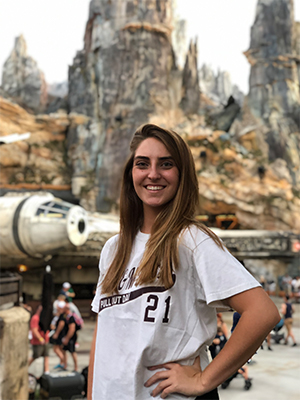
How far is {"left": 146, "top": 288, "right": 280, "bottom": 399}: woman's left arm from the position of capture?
1.56m

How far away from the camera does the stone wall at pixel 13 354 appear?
16.8 ft

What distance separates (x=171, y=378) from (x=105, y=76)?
31616mm

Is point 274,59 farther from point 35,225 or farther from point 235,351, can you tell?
point 235,351

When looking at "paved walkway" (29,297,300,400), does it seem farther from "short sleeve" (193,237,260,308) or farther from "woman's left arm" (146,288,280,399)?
"short sleeve" (193,237,260,308)

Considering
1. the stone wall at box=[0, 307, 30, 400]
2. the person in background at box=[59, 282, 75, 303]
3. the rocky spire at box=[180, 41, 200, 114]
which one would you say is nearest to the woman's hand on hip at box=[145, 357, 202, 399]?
the stone wall at box=[0, 307, 30, 400]

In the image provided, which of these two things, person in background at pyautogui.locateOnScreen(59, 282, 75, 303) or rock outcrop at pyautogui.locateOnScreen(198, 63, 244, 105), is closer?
person in background at pyautogui.locateOnScreen(59, 282, 75, 303)

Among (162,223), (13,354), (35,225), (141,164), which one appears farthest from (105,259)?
(35,225)

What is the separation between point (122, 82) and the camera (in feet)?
101

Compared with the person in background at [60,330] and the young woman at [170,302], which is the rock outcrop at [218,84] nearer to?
the person in background at [60,330]

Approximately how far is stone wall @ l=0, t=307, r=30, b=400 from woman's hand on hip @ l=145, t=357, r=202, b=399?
4191mm

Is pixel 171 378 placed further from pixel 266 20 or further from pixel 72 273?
pixel 266 20

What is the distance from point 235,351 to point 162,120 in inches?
1154

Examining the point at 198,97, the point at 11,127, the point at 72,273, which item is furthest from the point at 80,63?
the point at 72,273

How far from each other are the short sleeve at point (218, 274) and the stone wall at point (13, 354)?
4.40 m
